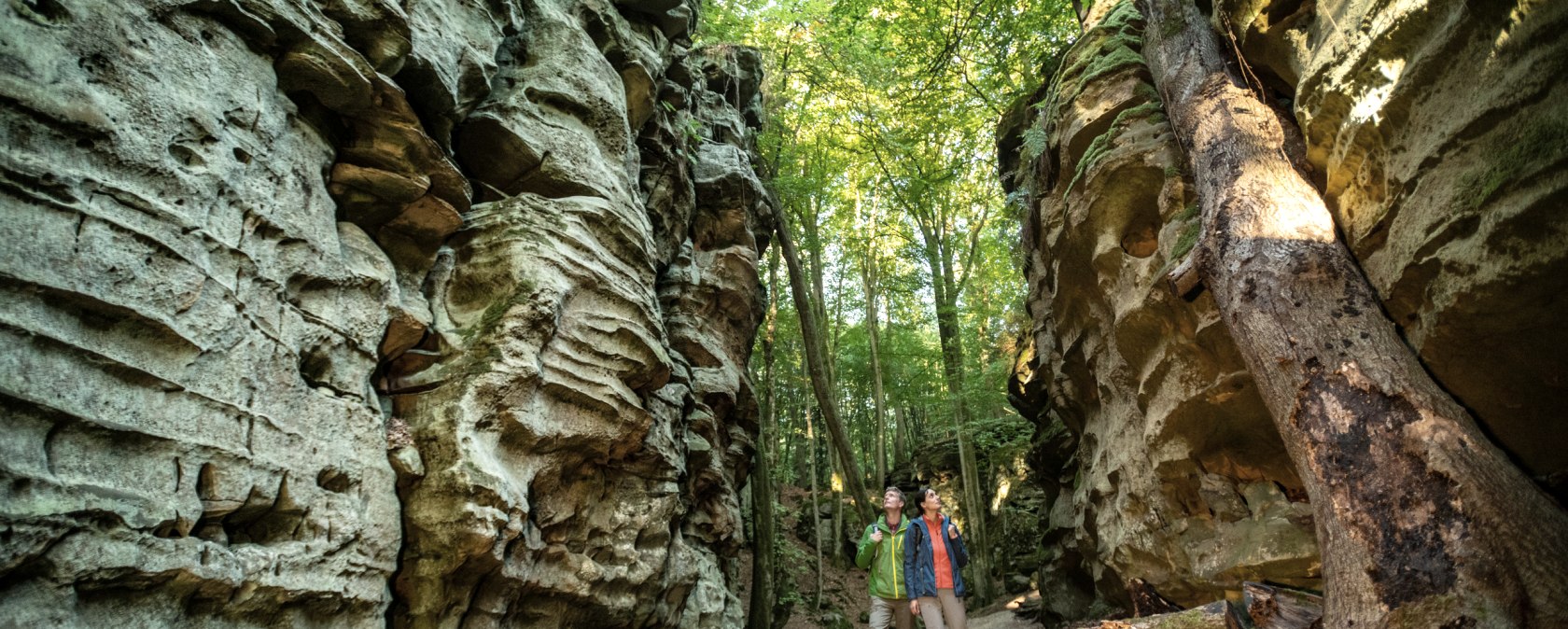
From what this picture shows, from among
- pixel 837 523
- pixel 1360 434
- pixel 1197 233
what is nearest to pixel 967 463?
pixel 837 523

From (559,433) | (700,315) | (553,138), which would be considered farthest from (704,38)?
(559,433)

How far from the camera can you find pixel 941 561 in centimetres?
754

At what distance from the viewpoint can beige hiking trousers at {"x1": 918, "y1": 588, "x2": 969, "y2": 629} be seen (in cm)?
744

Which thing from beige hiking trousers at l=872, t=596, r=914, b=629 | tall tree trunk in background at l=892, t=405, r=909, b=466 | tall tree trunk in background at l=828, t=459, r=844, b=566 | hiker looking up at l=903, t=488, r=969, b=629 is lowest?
beige hiking trousers at l=872, t=596, r=914, b=629

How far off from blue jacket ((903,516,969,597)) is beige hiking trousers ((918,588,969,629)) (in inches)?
2.7

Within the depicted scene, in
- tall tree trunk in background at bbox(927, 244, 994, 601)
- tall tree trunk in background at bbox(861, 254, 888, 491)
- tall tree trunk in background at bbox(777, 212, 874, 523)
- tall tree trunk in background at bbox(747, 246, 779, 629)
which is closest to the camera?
tall tree trunk in background at bbox(747, 246, 779, 629)

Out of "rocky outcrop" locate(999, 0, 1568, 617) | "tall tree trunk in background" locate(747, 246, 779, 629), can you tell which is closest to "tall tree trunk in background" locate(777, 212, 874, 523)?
"tall tree trunk in background" locate(747, 246, 779, 629)

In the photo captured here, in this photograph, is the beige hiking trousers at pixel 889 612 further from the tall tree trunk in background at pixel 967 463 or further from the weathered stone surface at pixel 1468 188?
the tall tree trunk in background at pixel 967 463

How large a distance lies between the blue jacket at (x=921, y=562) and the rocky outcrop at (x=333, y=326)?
2.87m

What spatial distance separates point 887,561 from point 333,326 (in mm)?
5731

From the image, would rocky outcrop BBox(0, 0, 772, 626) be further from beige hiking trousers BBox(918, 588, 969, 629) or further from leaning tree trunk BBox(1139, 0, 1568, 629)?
leaning tree trunk BBox(1139, 0, 1568, 629)

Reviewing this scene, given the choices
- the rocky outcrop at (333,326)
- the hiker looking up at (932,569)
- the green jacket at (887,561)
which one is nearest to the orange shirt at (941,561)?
the hiker looking up at (932,569)

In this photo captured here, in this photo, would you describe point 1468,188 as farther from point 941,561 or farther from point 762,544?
point 762,544

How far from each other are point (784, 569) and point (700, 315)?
270 inches
